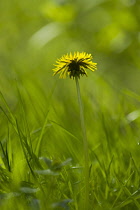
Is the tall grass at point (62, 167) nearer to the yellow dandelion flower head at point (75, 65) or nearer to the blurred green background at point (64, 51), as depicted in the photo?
the blurred green background at point (64, 51)

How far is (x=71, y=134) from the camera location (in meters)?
0.77

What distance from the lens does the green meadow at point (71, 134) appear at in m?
0.67

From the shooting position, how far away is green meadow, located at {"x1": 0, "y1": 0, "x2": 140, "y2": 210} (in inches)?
26.3

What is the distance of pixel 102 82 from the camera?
131 cm

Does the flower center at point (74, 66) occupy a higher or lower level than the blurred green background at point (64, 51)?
lower

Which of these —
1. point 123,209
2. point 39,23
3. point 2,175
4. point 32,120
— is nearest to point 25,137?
point 2,175

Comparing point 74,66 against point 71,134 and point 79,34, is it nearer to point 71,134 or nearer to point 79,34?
point 71,134

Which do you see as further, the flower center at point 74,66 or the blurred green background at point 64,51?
the blurred green background at point 64,51

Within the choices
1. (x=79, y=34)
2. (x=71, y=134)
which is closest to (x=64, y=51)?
(x=79, y=34)

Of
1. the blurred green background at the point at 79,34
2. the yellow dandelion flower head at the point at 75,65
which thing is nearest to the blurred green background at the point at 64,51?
the blurred green background at the point at 79,34

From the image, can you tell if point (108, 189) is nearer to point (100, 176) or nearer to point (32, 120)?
point (100, 176)

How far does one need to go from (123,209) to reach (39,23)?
7.55 ft

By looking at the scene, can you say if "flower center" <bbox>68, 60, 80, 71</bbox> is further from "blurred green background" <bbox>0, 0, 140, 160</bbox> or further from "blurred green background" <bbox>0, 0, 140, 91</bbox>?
"blurred green background" <bbox>0, 0, 140, 91</bbox>

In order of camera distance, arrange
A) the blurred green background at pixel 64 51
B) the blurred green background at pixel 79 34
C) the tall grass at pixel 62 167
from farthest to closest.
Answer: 1. the blurred green background at pixel 79 34
2. the blurred green background at pixel 64 51
3. the tall grass at pixel 62 167
